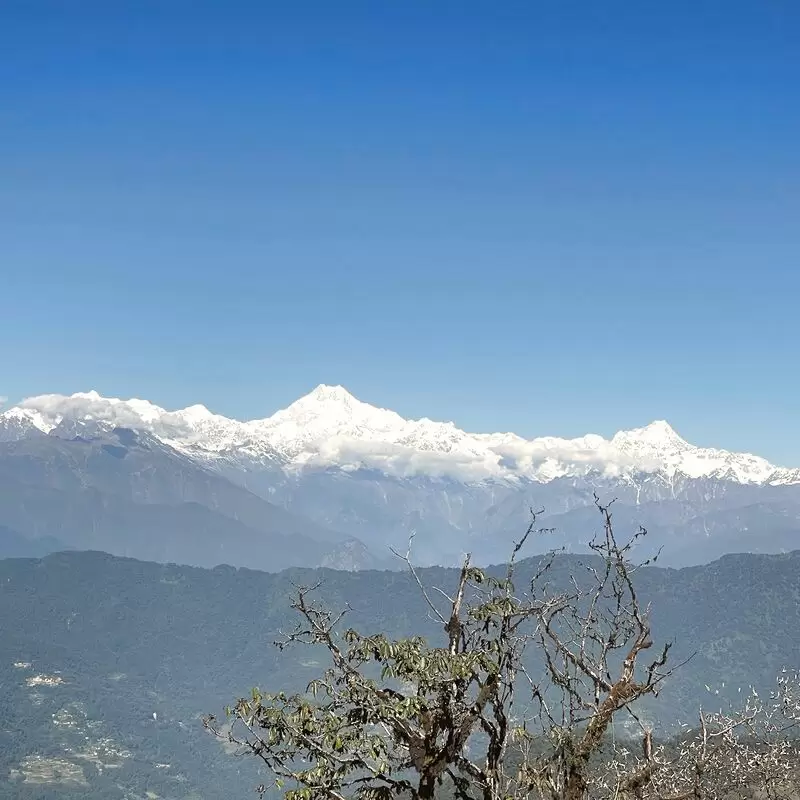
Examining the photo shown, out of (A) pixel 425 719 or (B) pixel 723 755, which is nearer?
(A) pixel 425 719

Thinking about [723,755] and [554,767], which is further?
[723,755]

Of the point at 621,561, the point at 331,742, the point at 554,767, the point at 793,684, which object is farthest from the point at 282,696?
the point at 793,684

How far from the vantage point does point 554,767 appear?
18.1m

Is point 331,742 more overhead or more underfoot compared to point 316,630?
more underfoot

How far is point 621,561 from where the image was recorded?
17.3 m

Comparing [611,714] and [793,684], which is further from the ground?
[611,714]

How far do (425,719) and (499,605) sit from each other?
108 inches

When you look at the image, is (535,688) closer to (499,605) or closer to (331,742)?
(499,605)

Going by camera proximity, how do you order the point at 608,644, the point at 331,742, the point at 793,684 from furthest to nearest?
1. the point at 793,684
2. the point at 608,644
3. the point at 331,742

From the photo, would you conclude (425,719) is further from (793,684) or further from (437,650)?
(793,684)

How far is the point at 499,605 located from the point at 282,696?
511 centimetres

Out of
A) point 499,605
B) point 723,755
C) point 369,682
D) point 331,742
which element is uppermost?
point 499,605

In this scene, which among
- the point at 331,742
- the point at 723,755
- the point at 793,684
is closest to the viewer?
the point at 331,742

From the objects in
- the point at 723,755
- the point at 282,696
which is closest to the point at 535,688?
the point at 282,696
